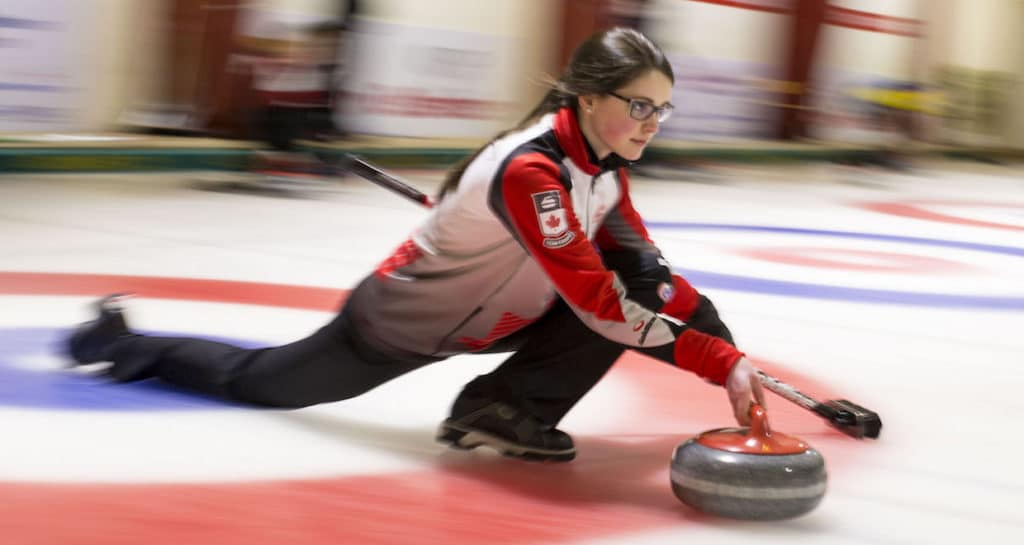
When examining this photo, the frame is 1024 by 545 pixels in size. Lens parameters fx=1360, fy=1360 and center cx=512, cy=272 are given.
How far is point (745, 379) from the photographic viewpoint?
196 centimetres

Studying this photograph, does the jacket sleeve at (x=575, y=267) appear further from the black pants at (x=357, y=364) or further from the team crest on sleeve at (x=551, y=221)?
the black pants at (x=357, y=364)

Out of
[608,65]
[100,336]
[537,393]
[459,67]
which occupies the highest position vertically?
[608,65]

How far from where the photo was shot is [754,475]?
185 cm

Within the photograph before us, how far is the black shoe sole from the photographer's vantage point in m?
2.15

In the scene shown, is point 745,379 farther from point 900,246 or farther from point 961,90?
point 961,90

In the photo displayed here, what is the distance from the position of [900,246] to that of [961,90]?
10.2 m

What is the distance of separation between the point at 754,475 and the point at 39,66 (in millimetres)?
5692

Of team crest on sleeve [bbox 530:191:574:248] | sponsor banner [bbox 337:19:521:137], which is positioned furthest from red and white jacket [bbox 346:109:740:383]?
sponsor banner [bbox 337:19:521:137]

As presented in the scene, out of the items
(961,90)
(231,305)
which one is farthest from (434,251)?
(961,90)

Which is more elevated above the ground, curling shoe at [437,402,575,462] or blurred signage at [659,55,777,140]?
blurred signage at [659,55,777,140]

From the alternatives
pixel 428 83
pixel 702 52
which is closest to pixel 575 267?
pixel 428 83

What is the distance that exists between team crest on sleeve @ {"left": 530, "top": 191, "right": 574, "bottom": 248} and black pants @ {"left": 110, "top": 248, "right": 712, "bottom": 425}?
26cm

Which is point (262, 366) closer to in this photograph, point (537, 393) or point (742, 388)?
point (537, 393)

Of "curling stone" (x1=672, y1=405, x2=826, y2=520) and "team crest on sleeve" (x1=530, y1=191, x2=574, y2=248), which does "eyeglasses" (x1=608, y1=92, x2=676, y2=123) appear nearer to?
"team crest on sleeve" (x1=530, y1=191, x2=574, y2=248)
